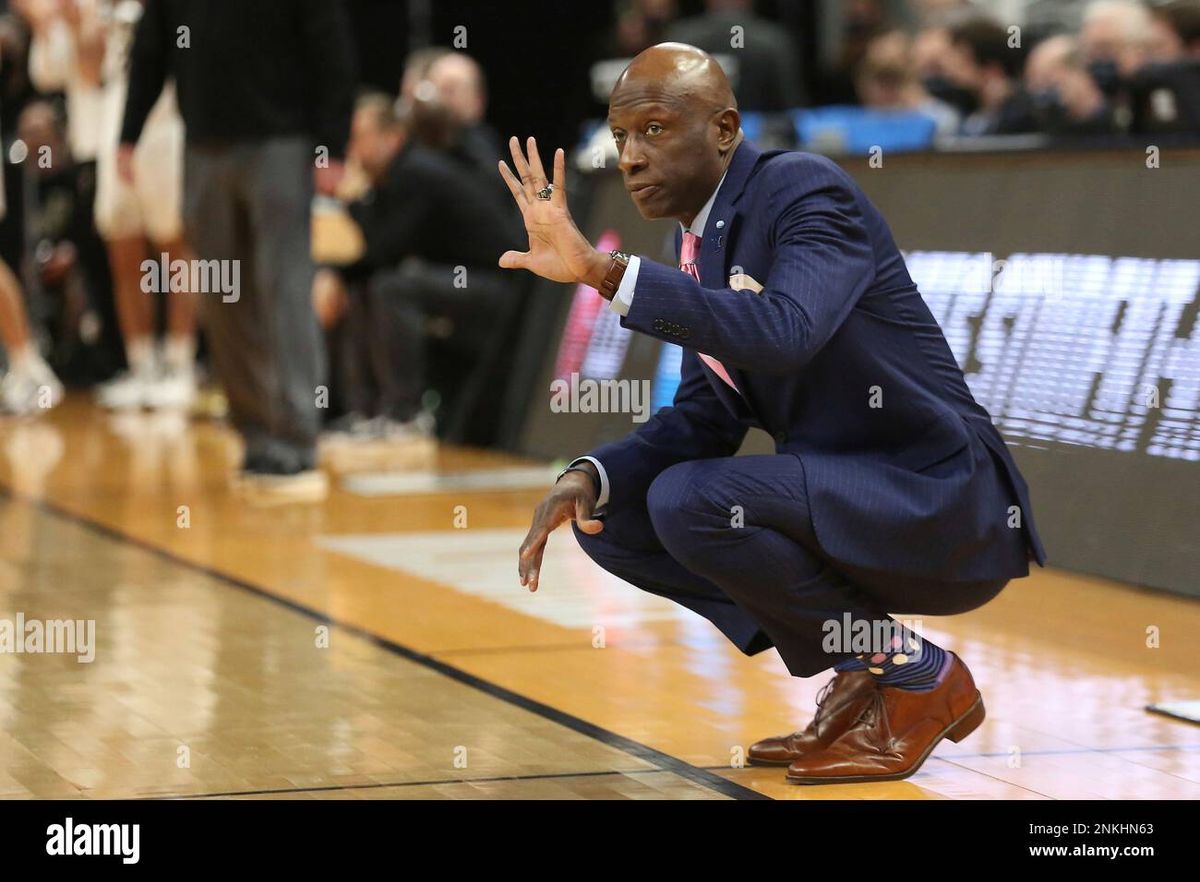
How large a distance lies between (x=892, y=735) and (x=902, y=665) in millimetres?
137

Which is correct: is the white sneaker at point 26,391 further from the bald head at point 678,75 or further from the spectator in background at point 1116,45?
the bald head at point 678,75

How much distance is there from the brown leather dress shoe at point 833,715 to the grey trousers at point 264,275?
468 centimetres

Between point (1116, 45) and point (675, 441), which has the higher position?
point (1116, 45)

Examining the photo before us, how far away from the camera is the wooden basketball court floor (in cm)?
396

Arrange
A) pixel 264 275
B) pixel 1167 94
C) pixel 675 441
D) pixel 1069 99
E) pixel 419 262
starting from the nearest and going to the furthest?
pixel 675 441
pixel 1167 94
pixel 1069 99
pixel 264 275
pixel 419 262

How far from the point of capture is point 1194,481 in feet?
19.3

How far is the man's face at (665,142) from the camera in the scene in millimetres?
3750

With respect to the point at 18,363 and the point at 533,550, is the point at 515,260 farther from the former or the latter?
the point at 18,363

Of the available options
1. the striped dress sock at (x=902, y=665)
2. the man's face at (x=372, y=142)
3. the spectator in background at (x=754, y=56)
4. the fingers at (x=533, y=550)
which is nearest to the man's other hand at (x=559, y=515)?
the fingers at (x=533, y=550)

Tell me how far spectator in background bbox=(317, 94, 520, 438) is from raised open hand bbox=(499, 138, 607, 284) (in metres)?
6.62

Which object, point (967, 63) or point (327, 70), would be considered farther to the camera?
point (967, 63)

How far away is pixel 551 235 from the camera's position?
3.47 m

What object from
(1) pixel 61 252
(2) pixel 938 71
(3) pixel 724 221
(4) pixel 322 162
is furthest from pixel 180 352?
(3) pixel 724 221
